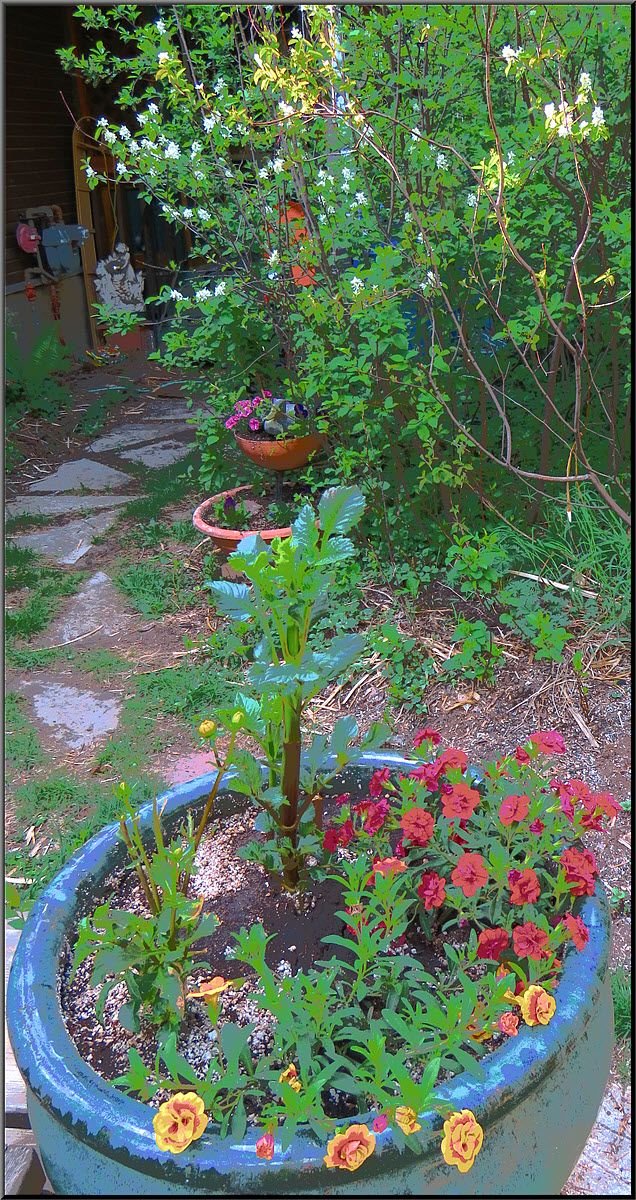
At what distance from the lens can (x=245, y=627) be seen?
116 cm

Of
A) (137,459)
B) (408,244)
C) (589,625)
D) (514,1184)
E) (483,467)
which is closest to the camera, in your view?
(514,1184)

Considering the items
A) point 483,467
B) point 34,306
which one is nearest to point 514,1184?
point 483,467

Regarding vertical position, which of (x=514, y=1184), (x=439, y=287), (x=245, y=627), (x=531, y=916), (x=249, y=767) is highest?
(x=439, y=287)

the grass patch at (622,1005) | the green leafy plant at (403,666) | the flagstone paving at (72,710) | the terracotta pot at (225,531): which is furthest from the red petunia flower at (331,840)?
Result: the terracotta pot at (225,531)

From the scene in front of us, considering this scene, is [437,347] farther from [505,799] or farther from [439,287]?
[505,799]

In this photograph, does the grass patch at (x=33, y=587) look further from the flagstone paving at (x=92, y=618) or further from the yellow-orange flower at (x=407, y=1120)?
the yellow-orange flower at (x=407, y=1120)

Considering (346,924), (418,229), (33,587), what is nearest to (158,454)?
(33,587)

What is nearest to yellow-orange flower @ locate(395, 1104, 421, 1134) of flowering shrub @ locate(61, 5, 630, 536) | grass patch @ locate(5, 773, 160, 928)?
grass patch @ locate(5, 773, 160, 928)

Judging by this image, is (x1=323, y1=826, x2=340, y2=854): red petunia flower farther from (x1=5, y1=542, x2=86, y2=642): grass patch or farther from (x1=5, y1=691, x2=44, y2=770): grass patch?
(x1=5, y1=542, x2=86, y2=642): grass patch

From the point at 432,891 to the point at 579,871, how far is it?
0.63 feet

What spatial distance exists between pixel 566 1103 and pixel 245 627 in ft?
2.16

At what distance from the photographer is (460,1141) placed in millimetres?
875

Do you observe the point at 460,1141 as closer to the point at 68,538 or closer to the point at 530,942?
the point at 530,942

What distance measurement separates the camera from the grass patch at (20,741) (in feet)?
10.1
